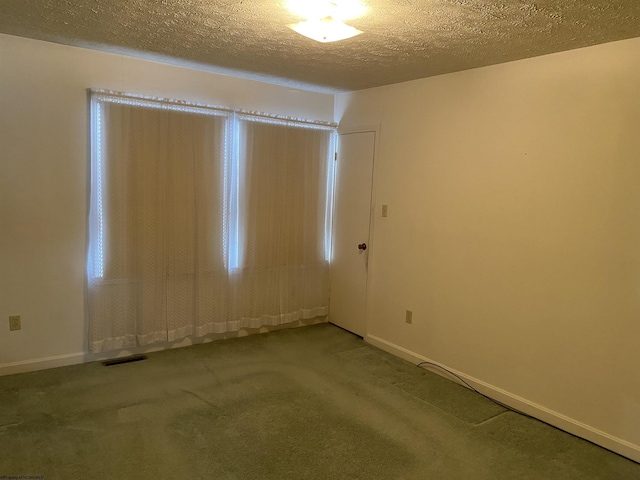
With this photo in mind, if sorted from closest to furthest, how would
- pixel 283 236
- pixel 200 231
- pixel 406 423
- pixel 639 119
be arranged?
pixel 639 119
pixel 406 423
pixel 200 231
pixel 283 236

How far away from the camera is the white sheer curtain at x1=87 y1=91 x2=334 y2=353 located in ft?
11.2

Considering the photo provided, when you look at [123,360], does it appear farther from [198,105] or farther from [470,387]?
[470,387]

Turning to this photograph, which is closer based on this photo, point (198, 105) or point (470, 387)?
point (470, 387)

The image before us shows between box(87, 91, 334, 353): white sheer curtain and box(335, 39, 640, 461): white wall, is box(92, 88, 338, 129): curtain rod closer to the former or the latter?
box(87, 91, 334, 353): white sheer curtain

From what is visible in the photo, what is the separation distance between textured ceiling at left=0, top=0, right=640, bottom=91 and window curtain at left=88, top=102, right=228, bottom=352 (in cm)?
59

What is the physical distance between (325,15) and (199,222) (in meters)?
2.12

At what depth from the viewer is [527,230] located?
295cm

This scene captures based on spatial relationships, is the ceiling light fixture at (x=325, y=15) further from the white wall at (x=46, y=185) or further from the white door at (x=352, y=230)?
the white door at (x=352, y=230)

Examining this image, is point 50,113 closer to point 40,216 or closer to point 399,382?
point 40,216

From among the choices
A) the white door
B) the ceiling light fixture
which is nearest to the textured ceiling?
the ceiling light fixture

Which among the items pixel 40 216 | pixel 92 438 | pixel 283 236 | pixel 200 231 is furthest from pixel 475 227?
pixel 40 216

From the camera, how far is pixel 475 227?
10.7 feet

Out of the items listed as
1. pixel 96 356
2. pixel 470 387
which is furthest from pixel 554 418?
pixel 96 356

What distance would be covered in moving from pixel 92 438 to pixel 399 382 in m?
2.07
